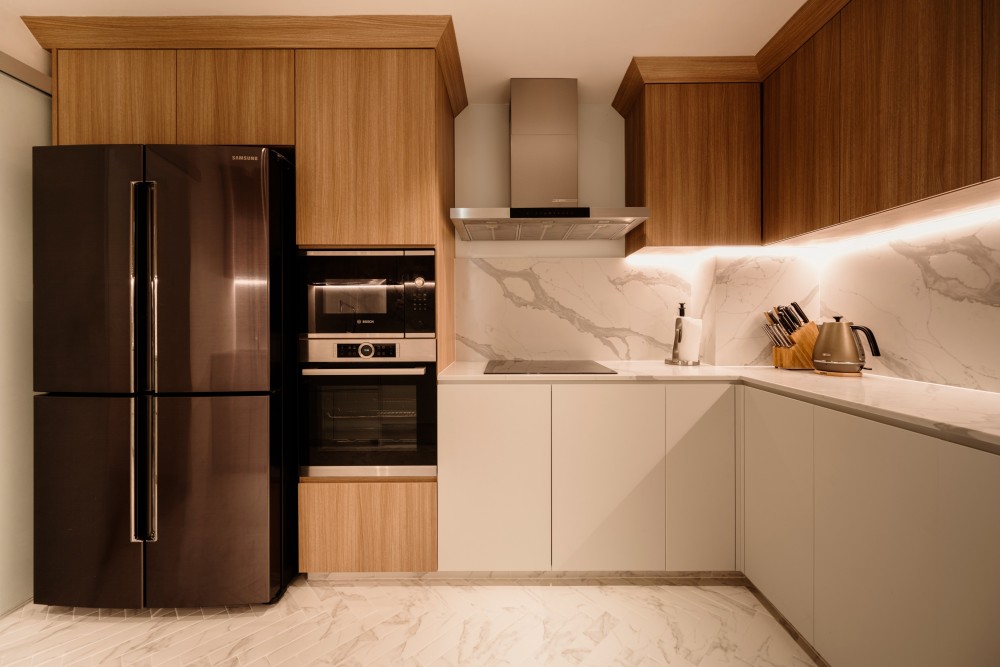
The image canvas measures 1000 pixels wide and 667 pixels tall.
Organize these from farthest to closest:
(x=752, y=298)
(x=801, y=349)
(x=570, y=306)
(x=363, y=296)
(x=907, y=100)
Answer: (x=570, y=306), (x=752, y=298), (x=801, y=349), (x=363, y=296), (x=907, y=100)

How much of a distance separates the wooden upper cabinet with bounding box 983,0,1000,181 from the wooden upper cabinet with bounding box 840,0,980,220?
0.05 ft

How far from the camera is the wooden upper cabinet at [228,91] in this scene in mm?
1907

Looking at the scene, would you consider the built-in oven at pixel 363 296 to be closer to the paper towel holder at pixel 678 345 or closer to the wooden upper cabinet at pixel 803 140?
the paper towel holder at pixel 678 345

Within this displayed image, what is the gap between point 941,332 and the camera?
67.9 inches

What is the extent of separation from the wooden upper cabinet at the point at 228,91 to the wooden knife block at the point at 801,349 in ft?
8.29

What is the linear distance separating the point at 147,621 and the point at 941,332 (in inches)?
126

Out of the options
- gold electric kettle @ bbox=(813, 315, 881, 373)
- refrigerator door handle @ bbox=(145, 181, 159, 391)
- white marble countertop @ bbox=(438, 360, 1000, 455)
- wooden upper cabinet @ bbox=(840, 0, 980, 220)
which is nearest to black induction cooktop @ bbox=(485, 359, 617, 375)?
white marble countertop @ bbox=(438, 360, 1000, 455)

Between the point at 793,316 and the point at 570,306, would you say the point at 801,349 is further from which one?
the point at 570,306

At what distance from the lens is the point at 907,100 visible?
141 centimetres

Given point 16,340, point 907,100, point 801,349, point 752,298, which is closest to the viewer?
point 907,100

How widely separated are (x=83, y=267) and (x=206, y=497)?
980mm

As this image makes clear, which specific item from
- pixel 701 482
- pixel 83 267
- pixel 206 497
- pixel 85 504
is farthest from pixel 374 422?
pixel 701 482

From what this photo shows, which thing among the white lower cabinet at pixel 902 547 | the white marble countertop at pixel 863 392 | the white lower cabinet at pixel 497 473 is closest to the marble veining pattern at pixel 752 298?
the white marble countertop at pixel 863 392

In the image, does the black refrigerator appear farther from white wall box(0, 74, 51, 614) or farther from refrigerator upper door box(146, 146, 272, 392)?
white wall box(0, 74, 51, 614)
